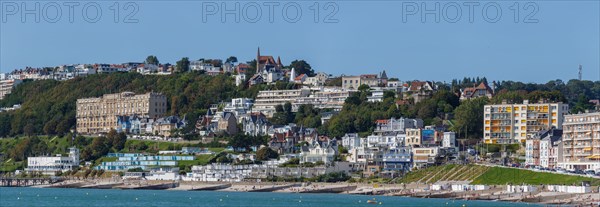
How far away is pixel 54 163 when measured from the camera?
505 ft

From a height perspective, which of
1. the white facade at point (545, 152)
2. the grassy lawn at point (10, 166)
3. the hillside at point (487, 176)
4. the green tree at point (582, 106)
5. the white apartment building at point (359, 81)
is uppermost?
the white apartment building at point (359, 81)

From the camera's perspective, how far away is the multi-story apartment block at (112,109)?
178500 mm

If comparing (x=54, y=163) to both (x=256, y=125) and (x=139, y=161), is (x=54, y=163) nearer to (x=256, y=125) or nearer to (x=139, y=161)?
Result: (x=139, y=161)

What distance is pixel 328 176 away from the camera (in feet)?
408

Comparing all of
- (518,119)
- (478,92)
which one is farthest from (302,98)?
(518,119)

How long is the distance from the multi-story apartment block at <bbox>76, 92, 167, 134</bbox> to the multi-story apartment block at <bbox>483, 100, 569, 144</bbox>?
199ft

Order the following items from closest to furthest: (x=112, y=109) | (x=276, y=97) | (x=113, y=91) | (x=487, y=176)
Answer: (x=487, y=176) < (x=276, y=97) < (x=112, y=109) < (x=113, y=91)

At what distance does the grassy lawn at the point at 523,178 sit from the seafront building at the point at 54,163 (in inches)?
2332

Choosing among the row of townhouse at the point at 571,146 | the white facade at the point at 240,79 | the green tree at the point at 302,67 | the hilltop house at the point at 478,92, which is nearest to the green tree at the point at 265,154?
the hilltop house at the point at 478,92

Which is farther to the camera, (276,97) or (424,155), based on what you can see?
(276,97)

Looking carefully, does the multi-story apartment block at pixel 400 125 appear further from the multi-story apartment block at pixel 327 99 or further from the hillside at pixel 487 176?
the multi-story apartment block at pixel 327 99

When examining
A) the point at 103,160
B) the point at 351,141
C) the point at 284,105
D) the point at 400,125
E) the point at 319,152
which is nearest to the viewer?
the point at 319,152

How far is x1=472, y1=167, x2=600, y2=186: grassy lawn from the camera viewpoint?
98.6 meters

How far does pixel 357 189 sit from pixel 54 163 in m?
51.2
